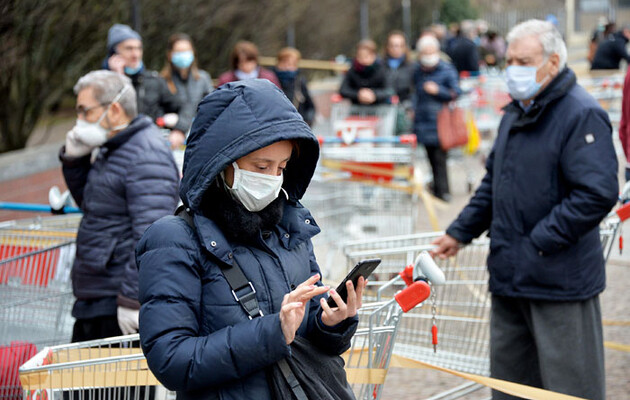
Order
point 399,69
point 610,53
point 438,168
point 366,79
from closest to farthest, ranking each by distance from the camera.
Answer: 1. point 438,168
2. point 366,79
3. point 399,69
4. point 610,53

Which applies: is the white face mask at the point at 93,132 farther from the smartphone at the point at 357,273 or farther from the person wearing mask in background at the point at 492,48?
the person wearing mask in background at the point at 492,48

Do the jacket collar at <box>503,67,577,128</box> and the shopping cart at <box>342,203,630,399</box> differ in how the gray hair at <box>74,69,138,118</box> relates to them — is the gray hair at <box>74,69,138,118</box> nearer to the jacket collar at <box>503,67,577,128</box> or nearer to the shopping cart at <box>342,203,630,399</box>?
the shopping cart at <box>342,203,630,399</box>

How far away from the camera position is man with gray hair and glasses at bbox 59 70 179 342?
404cm

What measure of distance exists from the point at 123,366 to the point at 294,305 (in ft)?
3.35

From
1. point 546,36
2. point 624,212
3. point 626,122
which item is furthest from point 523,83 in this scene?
point 626,122

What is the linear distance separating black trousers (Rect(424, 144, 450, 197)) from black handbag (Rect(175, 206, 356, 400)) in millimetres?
8583

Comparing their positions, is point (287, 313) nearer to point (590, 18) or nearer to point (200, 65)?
point (200, 65)

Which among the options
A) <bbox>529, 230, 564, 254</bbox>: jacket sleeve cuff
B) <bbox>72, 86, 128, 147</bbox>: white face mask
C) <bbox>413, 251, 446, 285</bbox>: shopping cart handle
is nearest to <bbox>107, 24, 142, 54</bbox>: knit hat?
<bbox>72, 86, 128, 147</bbox>: white face mask

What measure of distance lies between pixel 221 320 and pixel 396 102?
9.33 m

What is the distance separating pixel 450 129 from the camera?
10.9m

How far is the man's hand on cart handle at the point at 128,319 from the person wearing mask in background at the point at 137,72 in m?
3.37

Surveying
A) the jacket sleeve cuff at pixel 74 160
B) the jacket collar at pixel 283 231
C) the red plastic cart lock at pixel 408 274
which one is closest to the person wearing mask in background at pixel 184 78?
the jacket sleeve cuff at pixel 74 160

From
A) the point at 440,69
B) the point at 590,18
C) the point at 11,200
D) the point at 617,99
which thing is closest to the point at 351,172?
the point at 11,200

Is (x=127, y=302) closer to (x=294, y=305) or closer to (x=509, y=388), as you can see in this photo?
(x=509, y=388)
